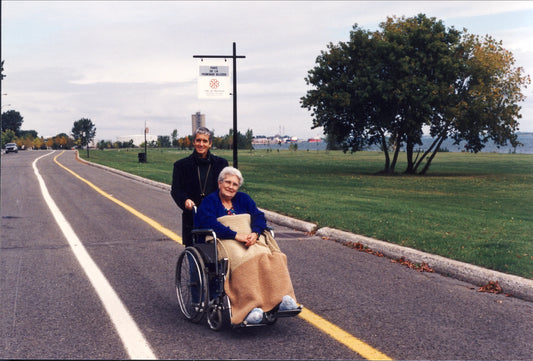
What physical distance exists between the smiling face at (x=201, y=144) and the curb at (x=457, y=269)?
3751 millimetres

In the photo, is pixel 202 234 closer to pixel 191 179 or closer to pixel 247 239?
pixel 247 239

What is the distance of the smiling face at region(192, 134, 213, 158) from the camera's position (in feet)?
18.4

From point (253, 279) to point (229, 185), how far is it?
98cm

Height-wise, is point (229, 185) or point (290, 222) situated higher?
point (229, 185)

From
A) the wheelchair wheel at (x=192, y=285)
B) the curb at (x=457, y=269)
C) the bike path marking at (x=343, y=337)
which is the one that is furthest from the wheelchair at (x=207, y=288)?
the curb at (x=457, y=269)

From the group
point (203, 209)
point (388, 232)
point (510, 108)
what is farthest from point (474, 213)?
point (510, 108)

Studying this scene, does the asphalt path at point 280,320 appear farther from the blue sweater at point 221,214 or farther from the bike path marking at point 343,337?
the blue sweater at point 221,214

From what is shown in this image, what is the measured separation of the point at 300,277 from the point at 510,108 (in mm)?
33947

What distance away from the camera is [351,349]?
4402mm

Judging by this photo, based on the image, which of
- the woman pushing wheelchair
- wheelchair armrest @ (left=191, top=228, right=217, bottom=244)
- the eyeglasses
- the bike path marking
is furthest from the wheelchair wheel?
the bike path marking

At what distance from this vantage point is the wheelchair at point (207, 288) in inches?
184

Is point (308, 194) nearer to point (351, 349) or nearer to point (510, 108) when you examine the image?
point (351, 349)

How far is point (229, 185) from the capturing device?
200 inches

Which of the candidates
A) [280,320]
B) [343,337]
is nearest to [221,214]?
[280,320]
